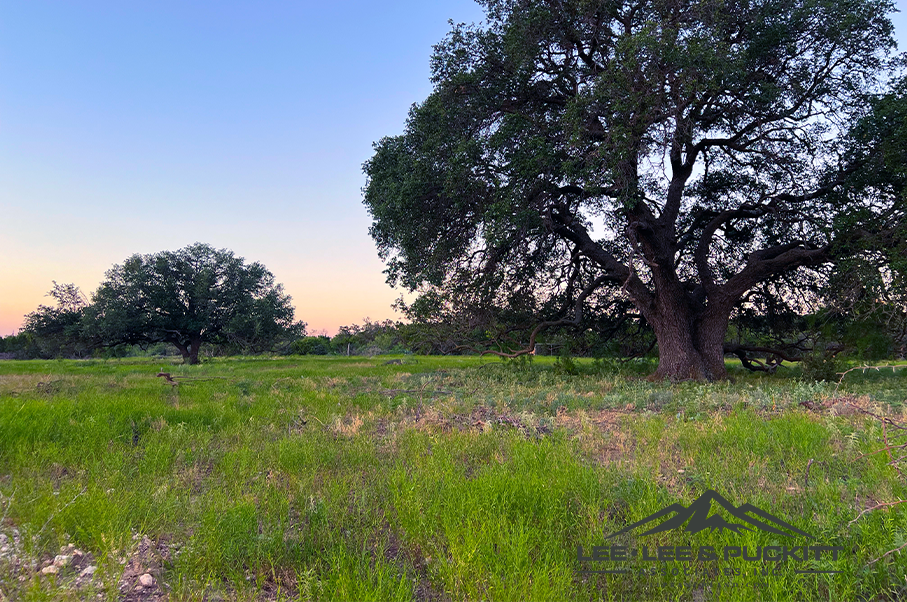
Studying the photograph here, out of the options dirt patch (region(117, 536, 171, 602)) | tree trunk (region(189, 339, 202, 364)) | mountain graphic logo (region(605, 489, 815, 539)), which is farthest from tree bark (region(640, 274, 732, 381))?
tree trunk (region(189, 339, 202, 364))

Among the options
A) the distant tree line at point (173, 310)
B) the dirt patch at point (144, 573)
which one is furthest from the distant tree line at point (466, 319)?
the dirt patch at point (144, 573)

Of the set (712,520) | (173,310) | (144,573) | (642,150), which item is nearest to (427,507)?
(144,573)

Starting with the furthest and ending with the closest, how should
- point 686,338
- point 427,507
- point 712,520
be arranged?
point 686,338 → point 427,507 → point 712,520

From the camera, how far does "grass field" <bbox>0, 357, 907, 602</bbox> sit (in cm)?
250

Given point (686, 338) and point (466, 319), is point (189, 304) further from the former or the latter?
point (686, 338)

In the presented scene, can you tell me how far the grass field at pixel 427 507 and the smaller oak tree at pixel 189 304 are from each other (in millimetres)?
33430

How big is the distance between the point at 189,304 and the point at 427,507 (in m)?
42.2

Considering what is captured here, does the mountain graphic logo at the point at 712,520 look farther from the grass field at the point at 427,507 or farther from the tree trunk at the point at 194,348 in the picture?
the tree trunk at the point at 194,348

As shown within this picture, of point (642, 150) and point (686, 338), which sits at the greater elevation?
point (642, 150)

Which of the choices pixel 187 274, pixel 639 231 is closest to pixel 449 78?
pixel 639 231

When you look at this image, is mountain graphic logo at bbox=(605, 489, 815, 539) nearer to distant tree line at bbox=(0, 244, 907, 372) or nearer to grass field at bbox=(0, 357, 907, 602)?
grass field at bbox=(0, 357, 907, 602)

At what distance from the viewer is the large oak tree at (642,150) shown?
11.9 meters

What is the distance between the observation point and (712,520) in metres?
3.08

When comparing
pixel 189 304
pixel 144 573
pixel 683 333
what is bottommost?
pixel 144 573
